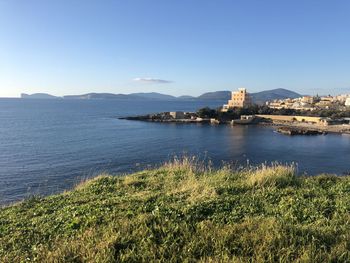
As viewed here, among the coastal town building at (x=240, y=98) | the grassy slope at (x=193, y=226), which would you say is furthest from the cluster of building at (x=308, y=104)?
the grassy slope at (x=193, y=226)

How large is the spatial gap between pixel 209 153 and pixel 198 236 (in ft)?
124

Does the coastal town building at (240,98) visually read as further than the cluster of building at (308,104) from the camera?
No

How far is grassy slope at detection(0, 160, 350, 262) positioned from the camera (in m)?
3.56

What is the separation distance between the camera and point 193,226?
13.9 feet

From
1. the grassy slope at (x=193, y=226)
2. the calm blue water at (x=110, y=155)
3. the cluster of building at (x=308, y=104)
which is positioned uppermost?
the cluster of building at (x=308, y=104)

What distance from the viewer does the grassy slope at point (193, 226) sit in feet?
11.7

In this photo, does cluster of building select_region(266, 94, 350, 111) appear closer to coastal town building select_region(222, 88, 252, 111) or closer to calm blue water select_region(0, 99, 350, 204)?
coastal town building select_region(222, 88, 252, 111)

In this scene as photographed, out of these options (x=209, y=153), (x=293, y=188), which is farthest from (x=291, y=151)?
(x=293, y=188)

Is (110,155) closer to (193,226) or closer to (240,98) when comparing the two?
(193,226)

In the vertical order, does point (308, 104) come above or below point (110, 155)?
above

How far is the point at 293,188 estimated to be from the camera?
7043 millimetres

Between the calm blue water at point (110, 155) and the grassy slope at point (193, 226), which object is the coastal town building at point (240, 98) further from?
the grassy slope at point (193, 226)

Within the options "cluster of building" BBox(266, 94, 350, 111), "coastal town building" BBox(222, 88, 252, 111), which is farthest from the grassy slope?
"coastal town building" BBox(222, 88, 252, 111)

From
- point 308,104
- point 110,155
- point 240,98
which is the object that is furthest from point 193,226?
point 308,104
